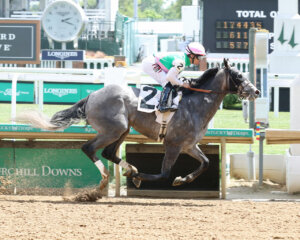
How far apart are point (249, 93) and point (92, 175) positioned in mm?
2166

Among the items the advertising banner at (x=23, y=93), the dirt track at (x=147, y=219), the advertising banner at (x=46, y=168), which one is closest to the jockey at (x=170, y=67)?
the dirt track at (x=147, y=219)

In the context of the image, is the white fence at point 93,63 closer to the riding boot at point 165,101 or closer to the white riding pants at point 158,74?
the white riding pants at point 158,74

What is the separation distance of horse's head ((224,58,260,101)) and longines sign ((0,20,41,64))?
3935 millimetres

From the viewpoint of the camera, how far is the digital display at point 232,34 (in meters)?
22.2

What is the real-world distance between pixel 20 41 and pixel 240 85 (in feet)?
14.3

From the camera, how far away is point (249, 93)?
755cm

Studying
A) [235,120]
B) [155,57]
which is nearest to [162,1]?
[235,120]

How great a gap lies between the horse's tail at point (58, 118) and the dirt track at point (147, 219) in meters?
0.80

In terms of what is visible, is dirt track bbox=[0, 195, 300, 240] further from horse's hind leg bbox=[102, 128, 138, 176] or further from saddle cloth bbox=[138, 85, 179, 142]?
saddle cloth bbox=[138, 85, 179, 142]

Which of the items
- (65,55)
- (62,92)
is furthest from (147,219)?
(65,55)

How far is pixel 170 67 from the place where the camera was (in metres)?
7.59

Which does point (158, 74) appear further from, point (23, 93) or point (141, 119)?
point (23, 93)

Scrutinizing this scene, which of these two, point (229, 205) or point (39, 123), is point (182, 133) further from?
point (39, 123)

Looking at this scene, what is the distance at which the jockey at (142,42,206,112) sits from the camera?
7359mm
